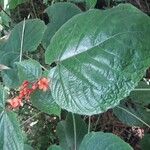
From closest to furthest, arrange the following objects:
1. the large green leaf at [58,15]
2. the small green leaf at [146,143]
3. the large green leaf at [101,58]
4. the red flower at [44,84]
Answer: the large green leaf at [101,58]
the red flower at [44,84]
the large green leaf at [58,15]
the small green leaf at [146,143]

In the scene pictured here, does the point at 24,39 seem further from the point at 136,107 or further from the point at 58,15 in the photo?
the point at 136,107

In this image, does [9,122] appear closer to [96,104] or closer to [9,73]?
Result: [96,104]

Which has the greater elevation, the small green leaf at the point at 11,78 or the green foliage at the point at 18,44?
the green foliage at the point at 18,44

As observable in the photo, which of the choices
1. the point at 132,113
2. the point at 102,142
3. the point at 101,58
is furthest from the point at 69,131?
the point at 101,58

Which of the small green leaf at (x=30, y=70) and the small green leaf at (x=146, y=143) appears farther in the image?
the small green leaf at (x=146, y=143)

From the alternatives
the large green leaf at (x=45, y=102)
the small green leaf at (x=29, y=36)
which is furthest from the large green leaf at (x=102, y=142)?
the small green leaf at (x=29, y=36)

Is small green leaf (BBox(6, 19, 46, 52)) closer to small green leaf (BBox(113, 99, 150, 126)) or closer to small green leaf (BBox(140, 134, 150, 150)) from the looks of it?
small green leaf (BBox(113, 99, 150, 126))

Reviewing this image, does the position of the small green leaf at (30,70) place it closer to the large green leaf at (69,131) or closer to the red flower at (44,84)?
the red flower at (44,84)
